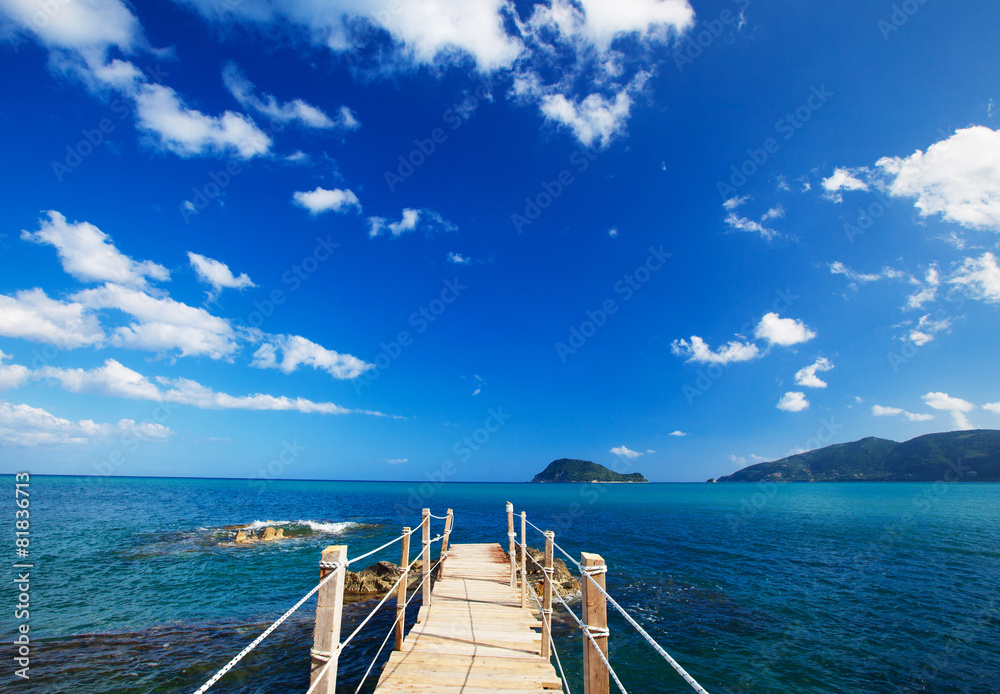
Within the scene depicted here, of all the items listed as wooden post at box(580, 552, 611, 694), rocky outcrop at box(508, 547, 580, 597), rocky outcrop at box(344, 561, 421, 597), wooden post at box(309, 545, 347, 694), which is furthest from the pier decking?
rocky outcrop at box(344, 561, 421, 597)

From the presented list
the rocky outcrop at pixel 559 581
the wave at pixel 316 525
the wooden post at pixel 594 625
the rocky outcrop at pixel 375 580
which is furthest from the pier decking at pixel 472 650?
the wave at pixel 316 525

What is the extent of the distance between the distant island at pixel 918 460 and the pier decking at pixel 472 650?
629 feet

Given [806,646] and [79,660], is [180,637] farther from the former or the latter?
[806,646]

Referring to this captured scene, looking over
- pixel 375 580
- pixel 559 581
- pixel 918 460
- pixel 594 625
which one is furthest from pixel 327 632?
pixel 918 460

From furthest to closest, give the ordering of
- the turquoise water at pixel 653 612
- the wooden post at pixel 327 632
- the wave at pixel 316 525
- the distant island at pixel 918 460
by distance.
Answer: the distant island at pixel 918 460, the wave at pixel 316 525, the turquoise water at pixel 653 612, the wooden post at pixel 327 632

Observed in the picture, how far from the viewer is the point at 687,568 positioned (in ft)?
78.0

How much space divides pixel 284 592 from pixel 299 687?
8923 mm

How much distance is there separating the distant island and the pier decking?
191677mm

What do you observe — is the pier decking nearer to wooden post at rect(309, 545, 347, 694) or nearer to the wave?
wooden post at rect(309, 545, 347, 694)

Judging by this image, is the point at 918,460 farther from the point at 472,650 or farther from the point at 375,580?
the point at 472,650

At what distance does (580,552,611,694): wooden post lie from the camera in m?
4.11

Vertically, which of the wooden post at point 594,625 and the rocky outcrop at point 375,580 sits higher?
the wooden post at point 594,625

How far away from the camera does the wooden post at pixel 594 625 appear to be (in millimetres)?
4109

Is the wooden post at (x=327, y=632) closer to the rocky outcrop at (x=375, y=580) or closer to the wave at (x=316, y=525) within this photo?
the rocky outcrop at (x=375, y=580)
